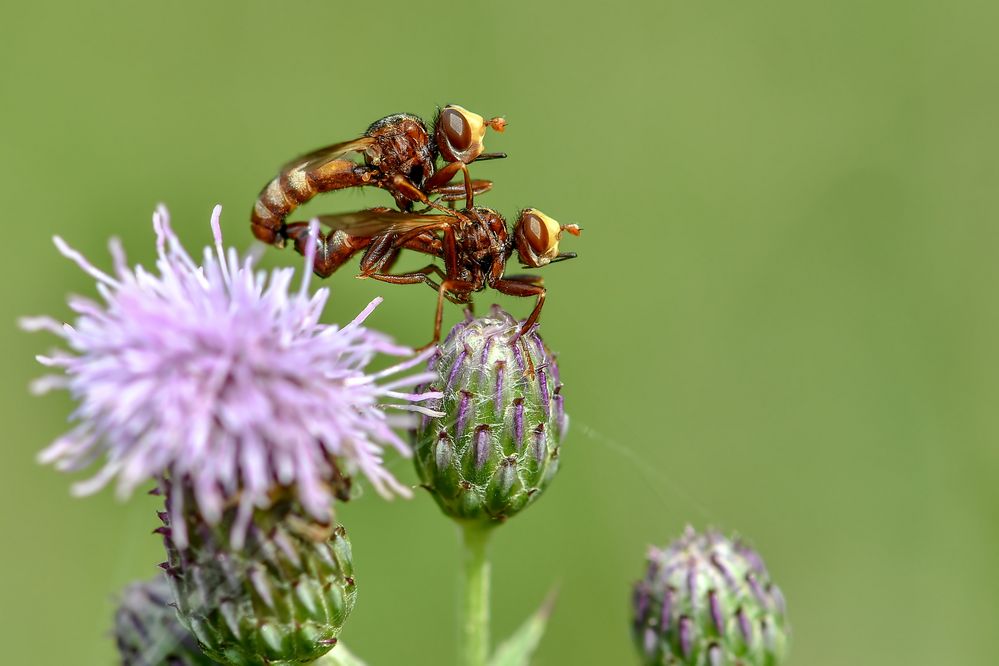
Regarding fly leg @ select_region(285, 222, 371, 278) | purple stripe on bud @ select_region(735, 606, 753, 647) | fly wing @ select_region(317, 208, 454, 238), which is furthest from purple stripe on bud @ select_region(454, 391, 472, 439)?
purple stripe on bud @ select_region(735, 606, 753, 647)

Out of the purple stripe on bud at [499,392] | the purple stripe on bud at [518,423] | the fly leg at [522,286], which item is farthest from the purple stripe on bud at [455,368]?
the fly leg at [522,286]

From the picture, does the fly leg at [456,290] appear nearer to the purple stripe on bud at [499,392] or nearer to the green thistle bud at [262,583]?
the purple stripe on bud at [499,392]

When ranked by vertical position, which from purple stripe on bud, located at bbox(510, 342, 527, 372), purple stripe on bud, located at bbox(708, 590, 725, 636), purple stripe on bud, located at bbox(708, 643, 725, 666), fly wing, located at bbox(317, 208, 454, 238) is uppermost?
fly wing, located at bbox(317, 208, 454, 238)

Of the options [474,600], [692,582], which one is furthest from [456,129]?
[692,582]

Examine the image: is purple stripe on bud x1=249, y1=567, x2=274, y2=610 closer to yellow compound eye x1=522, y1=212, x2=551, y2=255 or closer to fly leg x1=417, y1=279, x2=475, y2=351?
fly leg x1=417, y1=279, x2=475, y2=351

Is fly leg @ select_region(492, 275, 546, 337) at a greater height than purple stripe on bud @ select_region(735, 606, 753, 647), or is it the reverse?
fly leg @ select_region(492, 275, 546, 337)

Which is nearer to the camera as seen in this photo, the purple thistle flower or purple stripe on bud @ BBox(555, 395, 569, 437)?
the purple thistle flower
